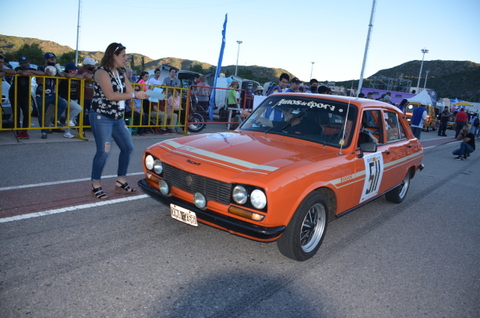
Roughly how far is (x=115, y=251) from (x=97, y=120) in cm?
174

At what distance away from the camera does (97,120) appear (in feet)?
13.8

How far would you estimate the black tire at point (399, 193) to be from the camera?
5574 mm

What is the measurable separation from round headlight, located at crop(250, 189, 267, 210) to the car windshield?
1417mm

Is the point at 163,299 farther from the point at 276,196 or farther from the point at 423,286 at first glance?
the point at 423,286

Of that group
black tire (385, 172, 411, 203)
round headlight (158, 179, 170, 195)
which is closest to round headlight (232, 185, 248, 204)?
round headlight (158, 179, 170, 195)

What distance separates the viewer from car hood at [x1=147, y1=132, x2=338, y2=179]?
3153 millimetres

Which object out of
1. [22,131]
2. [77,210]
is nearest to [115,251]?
[77,210]

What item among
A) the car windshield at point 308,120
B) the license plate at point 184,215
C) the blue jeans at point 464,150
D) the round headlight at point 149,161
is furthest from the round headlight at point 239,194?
the blue jeans at point 464,150

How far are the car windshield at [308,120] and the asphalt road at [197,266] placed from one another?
1.18 m

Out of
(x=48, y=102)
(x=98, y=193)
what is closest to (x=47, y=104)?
(x=48, y=102)

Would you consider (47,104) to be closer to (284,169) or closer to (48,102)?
(48,102)

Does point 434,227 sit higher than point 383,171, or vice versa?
point 383,171

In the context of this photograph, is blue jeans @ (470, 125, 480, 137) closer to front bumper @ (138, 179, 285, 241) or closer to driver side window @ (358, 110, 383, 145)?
driver side window @ (358, 110, 383, 145)

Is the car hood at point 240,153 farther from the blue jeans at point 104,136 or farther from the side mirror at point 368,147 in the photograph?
the blue jeans at point 104,136
